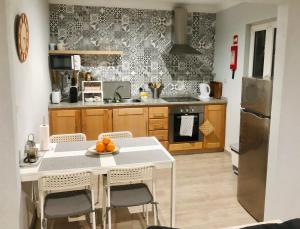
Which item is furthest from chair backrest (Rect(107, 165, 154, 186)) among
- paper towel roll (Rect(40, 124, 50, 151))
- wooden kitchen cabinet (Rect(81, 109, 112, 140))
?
wooden kitchen cabinet (Rect(81, 109, 112, 140))

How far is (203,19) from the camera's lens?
17.4 ft

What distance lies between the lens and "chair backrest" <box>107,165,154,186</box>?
2242 millimetres

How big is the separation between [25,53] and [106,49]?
235 cm

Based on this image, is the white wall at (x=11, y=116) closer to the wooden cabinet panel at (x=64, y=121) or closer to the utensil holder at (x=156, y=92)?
the wooden cabinet panel at (x=64, y=121)

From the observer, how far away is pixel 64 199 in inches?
Answer: 91.7

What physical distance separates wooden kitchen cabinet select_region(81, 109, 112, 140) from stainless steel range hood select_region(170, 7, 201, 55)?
163cm

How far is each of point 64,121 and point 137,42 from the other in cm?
188

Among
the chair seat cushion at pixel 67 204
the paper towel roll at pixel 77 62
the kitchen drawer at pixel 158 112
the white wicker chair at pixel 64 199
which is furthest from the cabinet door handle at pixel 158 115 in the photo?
the white wicker chair at pixel 64 199

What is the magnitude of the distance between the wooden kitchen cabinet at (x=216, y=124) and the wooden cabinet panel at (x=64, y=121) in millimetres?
2120

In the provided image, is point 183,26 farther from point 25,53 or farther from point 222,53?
point 25,53

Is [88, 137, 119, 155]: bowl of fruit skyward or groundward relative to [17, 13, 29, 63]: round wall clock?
groundward

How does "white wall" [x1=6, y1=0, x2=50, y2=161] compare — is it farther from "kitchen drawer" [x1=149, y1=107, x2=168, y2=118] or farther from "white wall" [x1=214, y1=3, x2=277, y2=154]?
"white wall" [x1=214, y1=3, x2=277, y2=154]

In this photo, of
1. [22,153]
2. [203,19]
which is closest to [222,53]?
[203,19]

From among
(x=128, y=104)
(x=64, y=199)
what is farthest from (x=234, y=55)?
(x=64, y=199)
